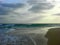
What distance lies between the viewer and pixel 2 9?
136 cm

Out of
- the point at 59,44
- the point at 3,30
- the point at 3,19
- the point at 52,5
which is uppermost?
the point at 52,5

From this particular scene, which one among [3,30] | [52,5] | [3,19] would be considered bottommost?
[3,30]

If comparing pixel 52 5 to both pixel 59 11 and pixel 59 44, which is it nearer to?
pixel 59 11

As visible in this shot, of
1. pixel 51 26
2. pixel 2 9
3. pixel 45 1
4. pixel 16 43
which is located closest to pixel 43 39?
pixel 51 26

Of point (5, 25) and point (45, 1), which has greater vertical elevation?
point (45, 1)

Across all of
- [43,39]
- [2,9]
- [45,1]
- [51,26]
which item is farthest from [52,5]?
[2,9]

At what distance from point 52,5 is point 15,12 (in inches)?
14.1

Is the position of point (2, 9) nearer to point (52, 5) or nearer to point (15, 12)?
point (15, 12)

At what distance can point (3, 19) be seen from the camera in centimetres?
136

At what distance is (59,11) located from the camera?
4.52 ft

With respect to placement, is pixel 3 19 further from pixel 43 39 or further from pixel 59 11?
pixel 59 11

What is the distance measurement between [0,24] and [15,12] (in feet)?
0.59

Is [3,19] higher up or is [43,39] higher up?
[3,19]

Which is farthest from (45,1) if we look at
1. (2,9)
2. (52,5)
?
(2,9)
